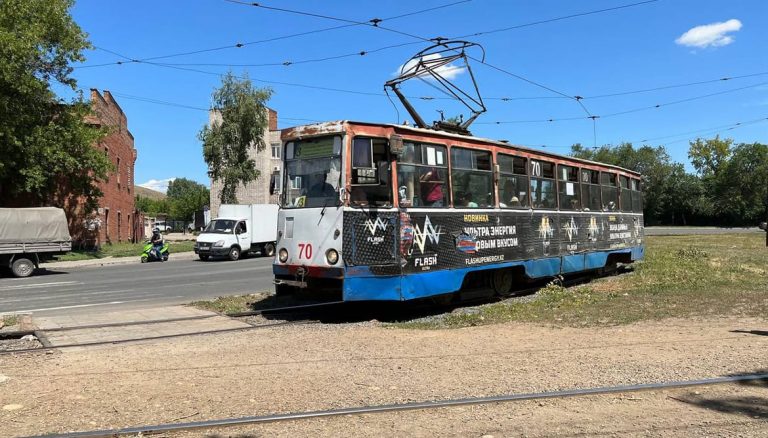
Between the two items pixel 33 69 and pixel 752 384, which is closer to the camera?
pixel 752 384

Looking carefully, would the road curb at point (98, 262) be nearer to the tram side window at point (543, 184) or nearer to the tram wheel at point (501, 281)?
the tram wheel at point (501, 281)

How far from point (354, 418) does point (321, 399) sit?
0.58 metres

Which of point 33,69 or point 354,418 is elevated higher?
point 33,69

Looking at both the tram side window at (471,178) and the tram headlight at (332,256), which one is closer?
the tram headlight at (332,256)

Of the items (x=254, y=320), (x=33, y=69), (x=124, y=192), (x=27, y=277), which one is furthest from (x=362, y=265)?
(x=124, y=192)

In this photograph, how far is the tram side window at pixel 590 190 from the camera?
15.1 metres

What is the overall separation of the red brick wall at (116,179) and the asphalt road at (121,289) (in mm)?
14120

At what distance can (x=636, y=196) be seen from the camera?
61.6 ft

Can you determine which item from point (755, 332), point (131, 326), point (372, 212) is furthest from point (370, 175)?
point (755, 332)

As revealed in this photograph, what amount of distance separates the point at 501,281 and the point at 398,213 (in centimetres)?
402

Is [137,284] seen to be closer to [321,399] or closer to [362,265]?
[362,265]

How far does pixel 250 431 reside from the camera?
4.52m

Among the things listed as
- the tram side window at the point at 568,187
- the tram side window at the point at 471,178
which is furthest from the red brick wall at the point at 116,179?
the tram side window at the point at 471,178

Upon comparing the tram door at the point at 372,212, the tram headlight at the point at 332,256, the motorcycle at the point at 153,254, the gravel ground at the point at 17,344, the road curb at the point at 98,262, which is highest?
the tram door at the point at 372,212
